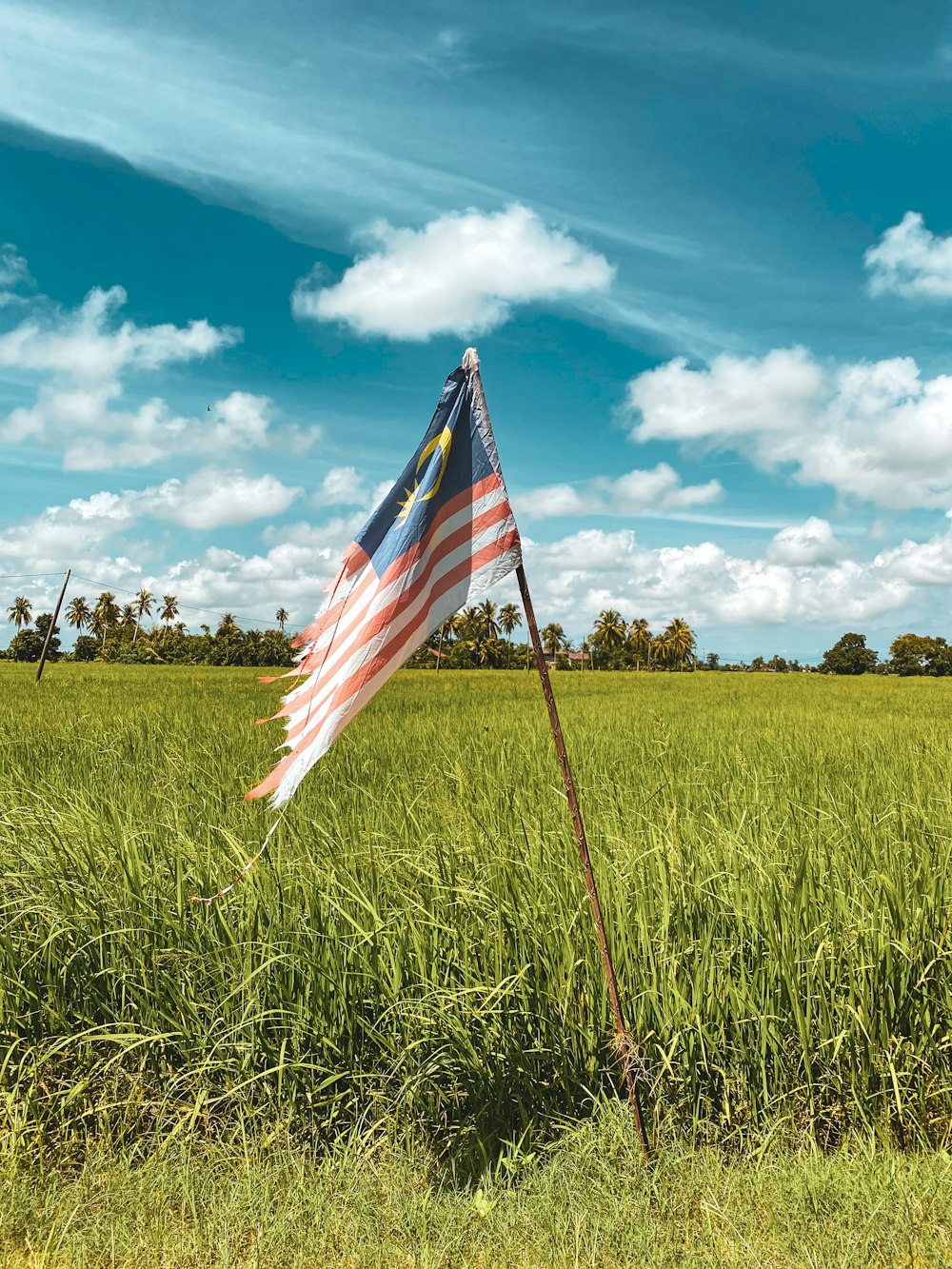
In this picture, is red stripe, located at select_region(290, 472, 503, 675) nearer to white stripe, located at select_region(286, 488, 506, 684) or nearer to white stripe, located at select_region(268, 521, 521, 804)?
white stripe, located at select_region(286, 488, 506, 684)

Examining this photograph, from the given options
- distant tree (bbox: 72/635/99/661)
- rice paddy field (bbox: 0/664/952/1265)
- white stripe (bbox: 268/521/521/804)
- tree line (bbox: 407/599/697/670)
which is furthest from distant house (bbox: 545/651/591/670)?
white stripe (bbox: 268/521/521/804)

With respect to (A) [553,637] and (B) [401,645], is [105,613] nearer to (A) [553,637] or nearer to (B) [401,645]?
(A) [553,637]

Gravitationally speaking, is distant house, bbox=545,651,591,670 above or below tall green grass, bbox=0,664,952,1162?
above

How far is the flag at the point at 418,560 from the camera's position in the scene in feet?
7.99

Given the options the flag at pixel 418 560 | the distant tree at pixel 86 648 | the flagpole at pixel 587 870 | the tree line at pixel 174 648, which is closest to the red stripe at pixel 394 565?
the flag at pixel 418 560

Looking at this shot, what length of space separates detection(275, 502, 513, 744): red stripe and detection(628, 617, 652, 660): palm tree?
102 m

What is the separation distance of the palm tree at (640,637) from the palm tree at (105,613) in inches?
2628

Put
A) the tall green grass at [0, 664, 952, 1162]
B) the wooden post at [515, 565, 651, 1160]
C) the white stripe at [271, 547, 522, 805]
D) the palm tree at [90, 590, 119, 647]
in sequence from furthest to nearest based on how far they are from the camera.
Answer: the palm tree at [90, 590, 119, 647], the tall green grass at [0, 664, 952, 1162], the wooden post at [515, 565, 651, 1160], the white stripe at [271, 547, 522, 805]

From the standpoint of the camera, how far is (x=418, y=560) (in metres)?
2.47

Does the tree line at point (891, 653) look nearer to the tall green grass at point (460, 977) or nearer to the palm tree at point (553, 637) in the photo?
the palm tree at point (553, 637)

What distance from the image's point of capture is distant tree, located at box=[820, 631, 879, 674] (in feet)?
265

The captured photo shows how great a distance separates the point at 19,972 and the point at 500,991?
6.17 ft

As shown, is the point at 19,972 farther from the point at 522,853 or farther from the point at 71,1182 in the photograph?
the point at 522,853

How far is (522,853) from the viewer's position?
396 cm
